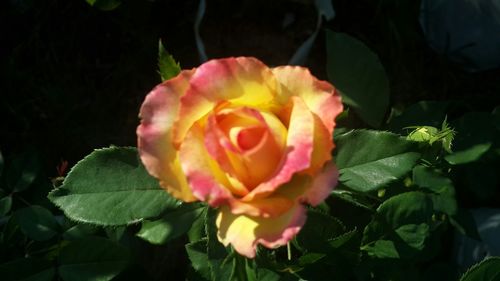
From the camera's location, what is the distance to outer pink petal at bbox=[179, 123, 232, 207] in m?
0.51

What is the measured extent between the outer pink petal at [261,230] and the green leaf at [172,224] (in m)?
0.19

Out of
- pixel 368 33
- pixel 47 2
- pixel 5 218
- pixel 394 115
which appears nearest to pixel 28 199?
pixel 5 218

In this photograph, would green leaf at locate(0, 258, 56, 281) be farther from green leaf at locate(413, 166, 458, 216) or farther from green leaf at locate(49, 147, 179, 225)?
green leaf at locate(413, 166, 458, 216)

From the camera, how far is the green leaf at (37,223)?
2.78 feet

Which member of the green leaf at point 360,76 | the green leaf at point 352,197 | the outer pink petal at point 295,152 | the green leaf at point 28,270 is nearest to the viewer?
the outer pink petal at point 295,152

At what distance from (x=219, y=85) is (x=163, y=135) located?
0.21 feet

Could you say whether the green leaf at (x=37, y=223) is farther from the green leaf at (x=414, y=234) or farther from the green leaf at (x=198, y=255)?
the green leaf at (x=414, y=234)

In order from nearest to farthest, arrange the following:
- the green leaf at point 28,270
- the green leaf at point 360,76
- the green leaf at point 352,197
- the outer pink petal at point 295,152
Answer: the outer pink petal at point 295,152 → the green leaf at point 352,197 → the green leaf at point 28,270 → the green leaf at point 360,76

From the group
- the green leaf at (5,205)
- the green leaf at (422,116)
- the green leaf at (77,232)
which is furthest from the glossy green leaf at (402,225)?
the green leaf at (5,205)

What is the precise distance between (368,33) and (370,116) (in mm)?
593

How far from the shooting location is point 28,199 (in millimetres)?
1015

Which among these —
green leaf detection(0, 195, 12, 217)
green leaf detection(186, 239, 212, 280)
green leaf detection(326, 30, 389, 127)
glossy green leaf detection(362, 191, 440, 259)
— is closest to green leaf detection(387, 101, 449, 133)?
green leaf detection(326, 30, 389, 127)

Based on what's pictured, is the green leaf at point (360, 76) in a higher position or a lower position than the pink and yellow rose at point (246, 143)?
lower

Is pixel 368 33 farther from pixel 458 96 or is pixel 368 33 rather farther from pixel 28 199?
pixel 28 199
